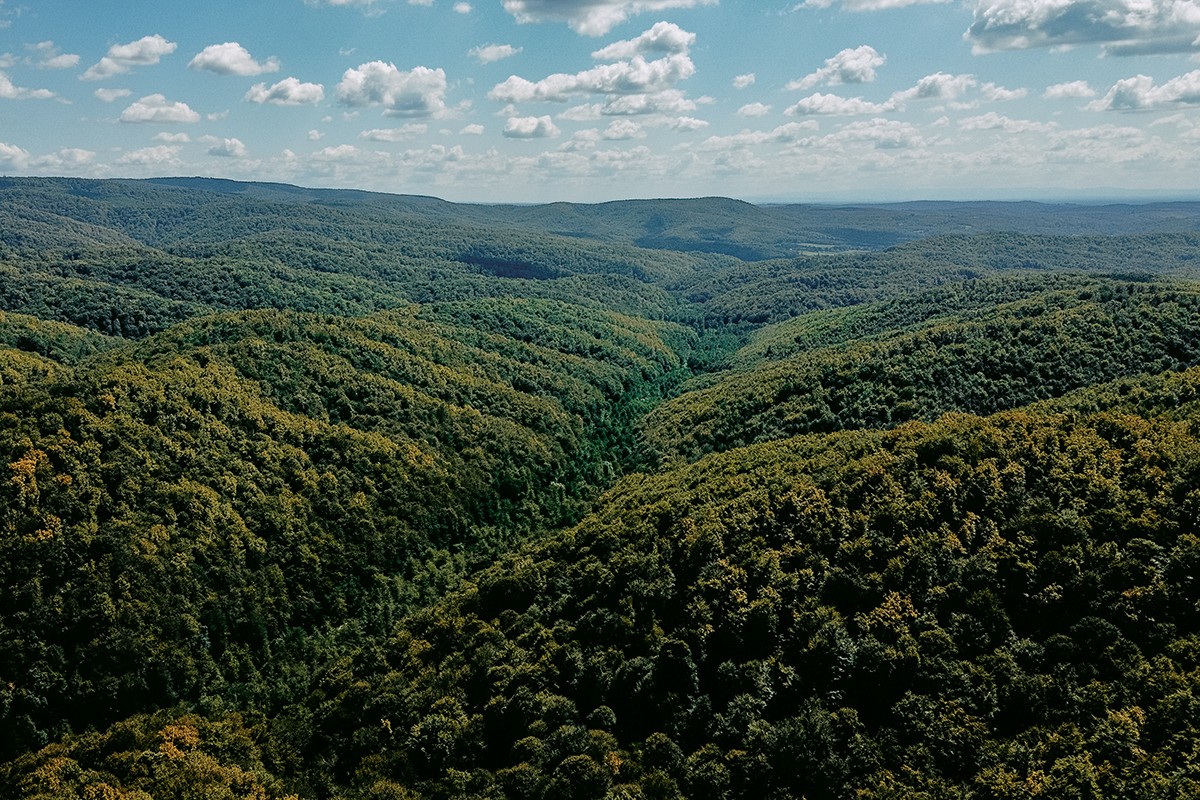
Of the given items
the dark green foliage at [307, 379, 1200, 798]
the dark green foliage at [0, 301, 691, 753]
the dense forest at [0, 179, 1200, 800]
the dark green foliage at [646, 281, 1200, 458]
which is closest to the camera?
the dark green foliage at [307, 379, 1200, 798]

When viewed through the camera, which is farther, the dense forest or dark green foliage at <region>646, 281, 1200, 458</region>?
dark green foliage at <region>646, 281, 1200, 458</region>

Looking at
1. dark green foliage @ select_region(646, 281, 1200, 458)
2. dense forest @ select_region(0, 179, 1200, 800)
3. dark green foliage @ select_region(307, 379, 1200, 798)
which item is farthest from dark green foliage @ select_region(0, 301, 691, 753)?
dark green foliage @ select_region(646, 281, 1200, 458)

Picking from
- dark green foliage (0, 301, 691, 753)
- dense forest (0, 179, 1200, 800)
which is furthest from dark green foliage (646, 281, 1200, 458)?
dark green foliage (0, 301, 691, 753)

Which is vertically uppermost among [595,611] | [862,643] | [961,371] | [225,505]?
[961,371]

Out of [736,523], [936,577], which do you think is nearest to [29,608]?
[736,523]

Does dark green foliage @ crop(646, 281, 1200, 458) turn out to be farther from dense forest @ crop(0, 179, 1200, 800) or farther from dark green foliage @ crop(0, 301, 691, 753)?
dark green foliage @ crop(0, 301, 691, 753)

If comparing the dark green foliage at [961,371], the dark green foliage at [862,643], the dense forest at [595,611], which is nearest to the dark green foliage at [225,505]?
the dense forest at [595,611]

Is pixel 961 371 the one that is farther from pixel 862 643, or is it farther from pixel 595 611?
pixel 595 611

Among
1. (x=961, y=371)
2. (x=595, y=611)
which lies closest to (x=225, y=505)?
(x=595, y=611)

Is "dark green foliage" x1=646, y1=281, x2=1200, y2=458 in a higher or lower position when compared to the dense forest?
higher

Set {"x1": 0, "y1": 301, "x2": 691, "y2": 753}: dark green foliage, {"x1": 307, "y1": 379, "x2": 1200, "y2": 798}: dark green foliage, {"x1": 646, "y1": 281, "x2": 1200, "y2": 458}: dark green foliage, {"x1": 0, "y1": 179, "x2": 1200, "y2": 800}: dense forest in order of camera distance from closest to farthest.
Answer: {"x1": 307, "y1": 379, "x2": 1200, "y2": 798}: dark green foliage < {"x1": 0, "y1": 179, "x2": 1200, "y2": 800}: dense forest < {"x1": 0, "y1": 301, "x2": 691, "y2": 753}: dark green foliage < {"x1": 646, "y1": 281, "x2": 1200, "y2": 458}: dark green foliage

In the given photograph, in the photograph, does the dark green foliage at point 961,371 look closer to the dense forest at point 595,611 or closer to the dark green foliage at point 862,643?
the dense forest at point 595,611

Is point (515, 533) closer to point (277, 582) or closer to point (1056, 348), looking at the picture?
point (277, 582)
